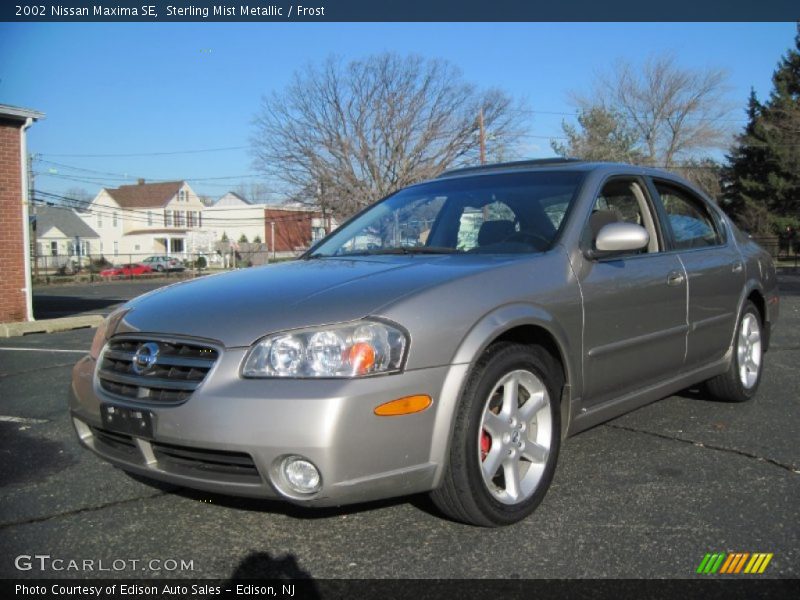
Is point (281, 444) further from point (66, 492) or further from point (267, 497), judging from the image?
point (66, 492)

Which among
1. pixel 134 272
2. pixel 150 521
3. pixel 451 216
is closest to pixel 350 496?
pixel 150 521

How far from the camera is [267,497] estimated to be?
260 centimetres

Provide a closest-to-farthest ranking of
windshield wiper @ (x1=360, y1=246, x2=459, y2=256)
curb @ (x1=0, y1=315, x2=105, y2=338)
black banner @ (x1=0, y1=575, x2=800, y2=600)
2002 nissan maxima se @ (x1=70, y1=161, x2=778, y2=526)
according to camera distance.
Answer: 1. black banner @ (x1=0, y1=575, x2=800, y2=600)
2. 2002 nissan maxima se @ (x1=70, y1=161, x2=778, y2=526)
3. windshield wiper @ (x1=360, y1=246, x2=459, y2=256)
4. curb @ (x1=0, y1=315, x2=105, y2=338)

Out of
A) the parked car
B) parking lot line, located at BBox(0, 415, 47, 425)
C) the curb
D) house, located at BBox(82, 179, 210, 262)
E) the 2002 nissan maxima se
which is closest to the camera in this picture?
the 2002 nissan maxima se

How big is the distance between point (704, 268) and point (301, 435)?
307 centimetres

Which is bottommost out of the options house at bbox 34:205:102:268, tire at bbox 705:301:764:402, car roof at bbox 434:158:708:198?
tire at bbox 705:301:764:402

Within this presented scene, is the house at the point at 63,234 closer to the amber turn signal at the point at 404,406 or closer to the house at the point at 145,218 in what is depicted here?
the house at the point at 145,218

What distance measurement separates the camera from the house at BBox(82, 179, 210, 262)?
228 feet

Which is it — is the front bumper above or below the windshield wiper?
below

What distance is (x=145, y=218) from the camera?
6994cm

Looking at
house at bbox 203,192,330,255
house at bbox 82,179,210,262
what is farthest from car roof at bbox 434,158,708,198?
house at bbox 82,179,210,262

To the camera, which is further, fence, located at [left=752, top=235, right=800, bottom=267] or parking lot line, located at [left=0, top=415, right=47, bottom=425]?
fence, located at [left=752, top=235, right=800, bottom=267]

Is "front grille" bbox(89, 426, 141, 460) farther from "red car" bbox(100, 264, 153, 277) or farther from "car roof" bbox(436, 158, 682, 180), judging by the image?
"red car" bbox(100, 264, 153, 277)

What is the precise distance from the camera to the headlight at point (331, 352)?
8.42ft
